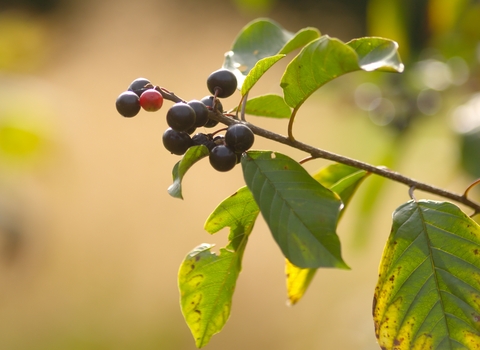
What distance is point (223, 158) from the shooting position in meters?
0.60

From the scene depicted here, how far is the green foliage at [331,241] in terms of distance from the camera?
0.57 meters

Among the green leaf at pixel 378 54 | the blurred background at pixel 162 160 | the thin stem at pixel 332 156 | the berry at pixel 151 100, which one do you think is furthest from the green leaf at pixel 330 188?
the blurred background at pixel 162 160

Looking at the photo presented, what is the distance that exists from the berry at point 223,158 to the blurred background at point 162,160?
0.93m

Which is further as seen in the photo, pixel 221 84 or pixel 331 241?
pixel 221 84

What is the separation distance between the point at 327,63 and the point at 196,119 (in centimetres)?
17

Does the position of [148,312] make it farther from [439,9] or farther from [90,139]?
[439,9]

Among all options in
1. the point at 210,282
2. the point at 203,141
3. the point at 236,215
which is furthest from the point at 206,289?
the point at 203,141

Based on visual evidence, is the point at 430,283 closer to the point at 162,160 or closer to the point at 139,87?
the point at 139,87

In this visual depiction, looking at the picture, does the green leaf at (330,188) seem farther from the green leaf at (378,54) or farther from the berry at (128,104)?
the berry at (128,104)

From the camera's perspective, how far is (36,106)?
1.47 meters

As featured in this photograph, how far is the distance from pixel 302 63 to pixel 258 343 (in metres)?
3.60

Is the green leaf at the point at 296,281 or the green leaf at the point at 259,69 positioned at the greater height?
the green leaf at the point at 259,69

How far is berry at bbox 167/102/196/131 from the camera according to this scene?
22.9 inches

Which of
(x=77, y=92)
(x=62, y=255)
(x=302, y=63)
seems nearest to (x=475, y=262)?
(x=302, y=63)
